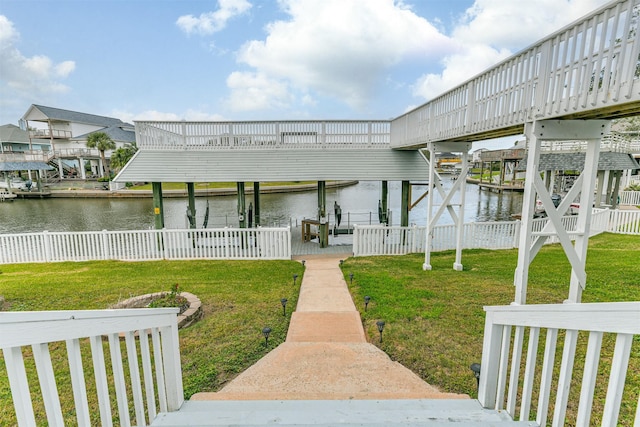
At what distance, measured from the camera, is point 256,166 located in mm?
10023

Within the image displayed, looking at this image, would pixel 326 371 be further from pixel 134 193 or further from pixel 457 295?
pixel 134 193

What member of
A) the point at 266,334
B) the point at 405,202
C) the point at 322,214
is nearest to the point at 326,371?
the point at 266,334

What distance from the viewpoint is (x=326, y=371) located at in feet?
11.2

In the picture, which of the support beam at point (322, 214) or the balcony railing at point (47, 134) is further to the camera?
the balcony railing at point (47, 134)

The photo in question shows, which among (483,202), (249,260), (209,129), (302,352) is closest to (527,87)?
(302,352)

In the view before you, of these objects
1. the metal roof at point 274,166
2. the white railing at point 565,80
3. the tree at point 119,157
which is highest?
the tree at point 119,157

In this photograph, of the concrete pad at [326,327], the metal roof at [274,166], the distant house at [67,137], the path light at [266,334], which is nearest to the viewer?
the path light at [266,334]

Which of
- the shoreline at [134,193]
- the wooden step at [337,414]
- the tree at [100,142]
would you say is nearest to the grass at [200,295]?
the wooden step at [337,414]

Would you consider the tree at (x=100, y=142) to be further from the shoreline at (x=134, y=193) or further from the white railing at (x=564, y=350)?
the white railing at (x=564, y=350)

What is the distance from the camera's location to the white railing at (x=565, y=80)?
8.81 ft

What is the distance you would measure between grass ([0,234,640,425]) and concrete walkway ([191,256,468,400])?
0.22 metres

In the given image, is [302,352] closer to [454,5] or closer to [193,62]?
[454,5]

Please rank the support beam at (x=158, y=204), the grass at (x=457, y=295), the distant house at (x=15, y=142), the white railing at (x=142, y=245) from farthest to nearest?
the distant house at (x=15, y=142) → the support beam at (x=158, y=204) → the white railing at (x=142, y=245) → the grass at (x=457, y=295)

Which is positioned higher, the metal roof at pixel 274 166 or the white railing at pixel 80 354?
the metal roof at pixel 274 166
